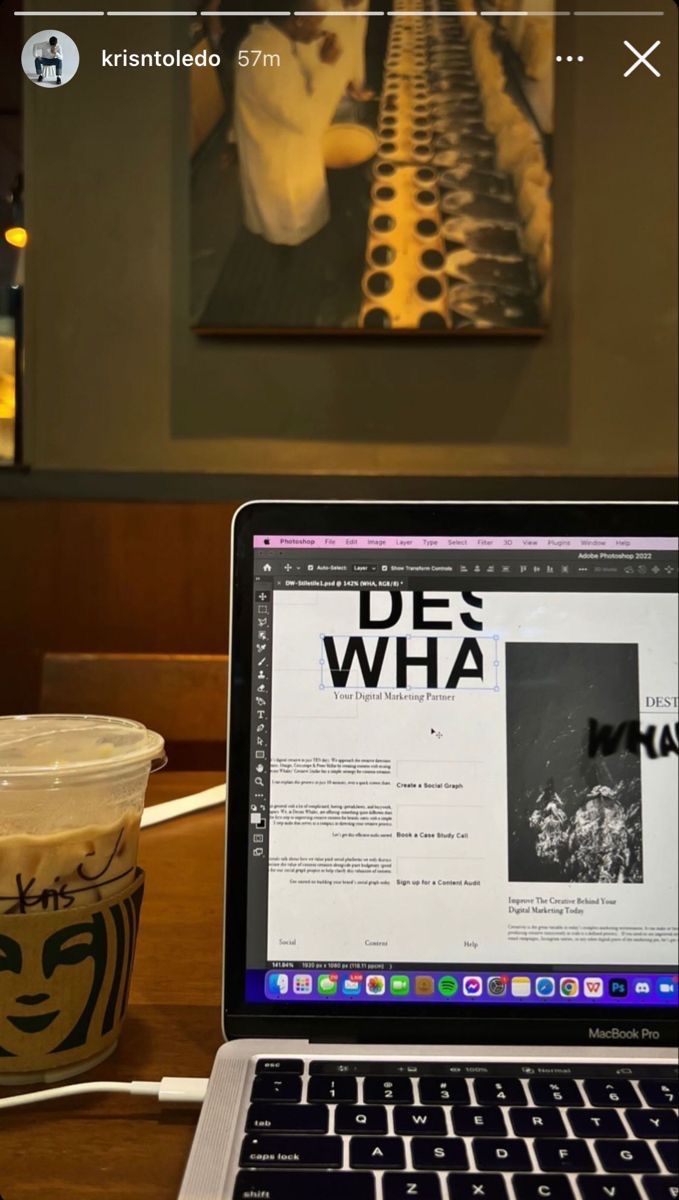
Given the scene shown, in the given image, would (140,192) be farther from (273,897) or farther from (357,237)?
(273,897)

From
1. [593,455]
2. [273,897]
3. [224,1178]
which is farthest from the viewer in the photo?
[593,455]

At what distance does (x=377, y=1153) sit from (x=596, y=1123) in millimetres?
87

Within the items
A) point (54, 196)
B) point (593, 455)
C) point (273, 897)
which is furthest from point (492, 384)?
point (273, 897)

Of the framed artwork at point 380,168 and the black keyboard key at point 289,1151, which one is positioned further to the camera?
the framed artwork at point 380,168

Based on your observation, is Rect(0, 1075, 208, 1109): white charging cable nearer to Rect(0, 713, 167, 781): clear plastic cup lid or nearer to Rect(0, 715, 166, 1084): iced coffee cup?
Rect(0, 715, 166, 1084): iced coffee cup

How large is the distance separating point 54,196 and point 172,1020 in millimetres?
1447

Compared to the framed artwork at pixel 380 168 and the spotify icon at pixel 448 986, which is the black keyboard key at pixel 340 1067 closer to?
the spotify icon at pixel 448 986

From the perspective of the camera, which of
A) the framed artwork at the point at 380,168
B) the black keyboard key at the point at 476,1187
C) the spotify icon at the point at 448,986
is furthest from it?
the framed artwork at the point at 380,168

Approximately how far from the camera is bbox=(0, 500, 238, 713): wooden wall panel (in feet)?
4.58

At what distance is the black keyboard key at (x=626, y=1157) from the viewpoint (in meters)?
0.29

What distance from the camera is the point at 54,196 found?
1.45m

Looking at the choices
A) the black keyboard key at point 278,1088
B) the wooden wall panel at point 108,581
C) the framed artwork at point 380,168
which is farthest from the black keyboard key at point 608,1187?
the framed artwork at point 380,168

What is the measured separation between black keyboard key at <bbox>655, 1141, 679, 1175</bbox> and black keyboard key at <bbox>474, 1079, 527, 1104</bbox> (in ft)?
0.17

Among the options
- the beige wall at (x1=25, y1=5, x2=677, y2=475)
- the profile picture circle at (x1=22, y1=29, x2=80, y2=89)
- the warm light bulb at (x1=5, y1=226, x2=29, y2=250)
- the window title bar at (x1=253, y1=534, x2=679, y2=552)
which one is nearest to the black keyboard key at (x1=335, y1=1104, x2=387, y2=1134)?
the window title bar at (x1=253, y1=534, x2=679, y2=552)
